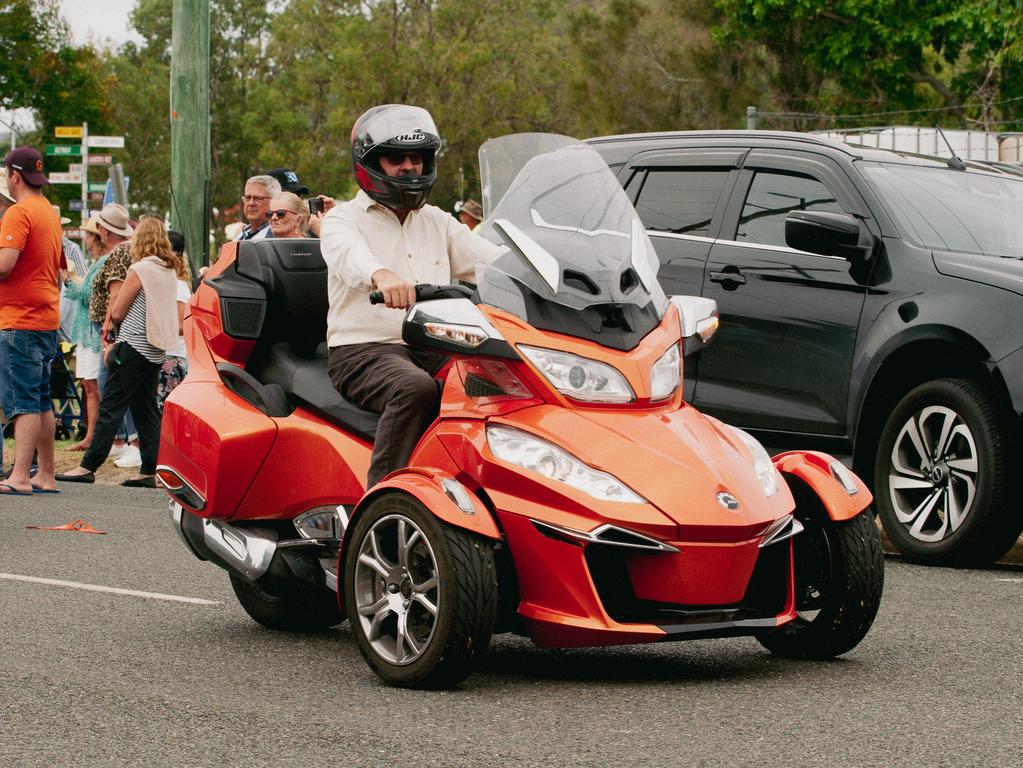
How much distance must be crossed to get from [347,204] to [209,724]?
2.10m

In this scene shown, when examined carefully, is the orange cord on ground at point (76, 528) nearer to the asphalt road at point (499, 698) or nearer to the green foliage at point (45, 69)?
the asphalt road at point (499, 698)

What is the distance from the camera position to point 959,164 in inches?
386

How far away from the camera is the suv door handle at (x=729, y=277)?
9.43 meters

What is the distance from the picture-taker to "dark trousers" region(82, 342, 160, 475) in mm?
12578

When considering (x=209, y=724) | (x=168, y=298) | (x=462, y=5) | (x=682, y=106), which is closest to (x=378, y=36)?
(x=462, y=5)

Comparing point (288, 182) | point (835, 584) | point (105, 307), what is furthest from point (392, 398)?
point (105, 307)

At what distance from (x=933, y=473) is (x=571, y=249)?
364cm

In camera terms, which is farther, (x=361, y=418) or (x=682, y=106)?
(x=682, y=106)

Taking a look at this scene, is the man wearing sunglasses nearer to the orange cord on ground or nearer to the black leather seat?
the orange cord on ground

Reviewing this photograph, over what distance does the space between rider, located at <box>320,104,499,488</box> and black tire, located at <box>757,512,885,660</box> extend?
1.33 metres

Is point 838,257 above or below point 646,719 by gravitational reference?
above

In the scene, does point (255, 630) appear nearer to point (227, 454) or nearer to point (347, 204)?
point (227, 454)

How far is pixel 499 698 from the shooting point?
212 inches

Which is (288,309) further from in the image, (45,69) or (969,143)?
(45,69)
